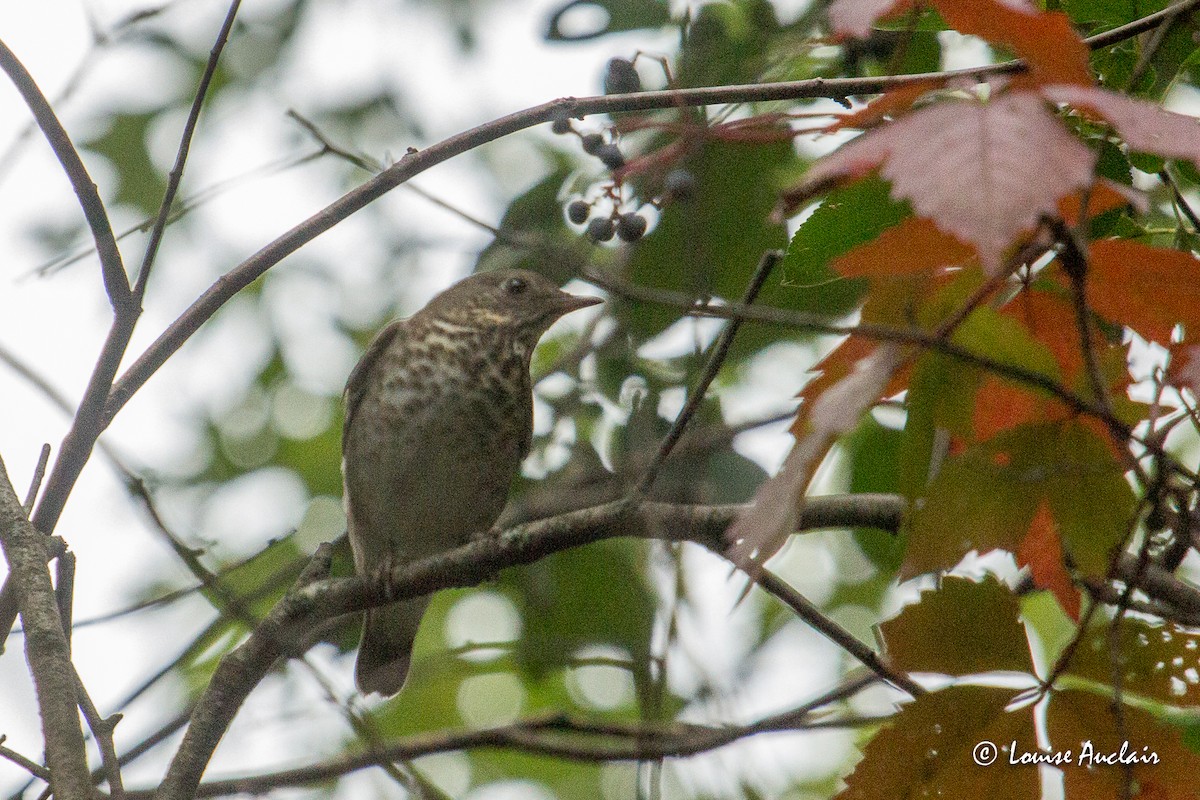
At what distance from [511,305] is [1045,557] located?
3737 mm

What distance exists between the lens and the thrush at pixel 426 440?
4887 millimetres

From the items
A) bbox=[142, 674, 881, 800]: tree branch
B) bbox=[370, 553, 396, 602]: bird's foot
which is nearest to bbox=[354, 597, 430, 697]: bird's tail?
bbox=[142, 674, 881, 800]: tree branch

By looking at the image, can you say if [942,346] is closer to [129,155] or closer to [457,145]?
[457,145]

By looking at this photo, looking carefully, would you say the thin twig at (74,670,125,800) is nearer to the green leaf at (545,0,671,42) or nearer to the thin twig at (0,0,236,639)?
the thin twig at (0,0,236,639)

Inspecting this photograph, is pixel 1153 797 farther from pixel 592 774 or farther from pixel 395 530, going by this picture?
pixel 592 774

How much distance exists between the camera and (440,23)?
253 inches

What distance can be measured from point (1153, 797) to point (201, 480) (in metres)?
5.02

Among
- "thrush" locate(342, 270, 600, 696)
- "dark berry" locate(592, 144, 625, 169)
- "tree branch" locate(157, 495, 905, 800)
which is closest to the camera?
"tree branch" locate(157, 495, 905, 800)

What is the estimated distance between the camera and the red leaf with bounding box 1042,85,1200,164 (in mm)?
1197

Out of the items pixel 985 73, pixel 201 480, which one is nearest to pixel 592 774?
pixel 201 480

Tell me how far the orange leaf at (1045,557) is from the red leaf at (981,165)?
0.69 metres

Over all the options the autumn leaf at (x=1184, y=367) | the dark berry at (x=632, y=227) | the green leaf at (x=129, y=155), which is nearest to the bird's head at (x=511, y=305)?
the green leaf at (x=129, y=155)

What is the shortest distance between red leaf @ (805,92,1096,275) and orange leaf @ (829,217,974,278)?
27cm

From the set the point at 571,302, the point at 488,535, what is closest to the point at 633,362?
the point at 488,535
